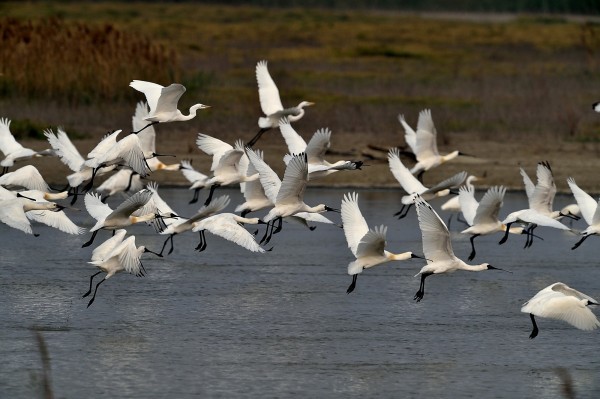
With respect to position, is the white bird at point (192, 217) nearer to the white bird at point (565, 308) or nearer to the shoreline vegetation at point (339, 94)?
the white bird at point (565, 308)

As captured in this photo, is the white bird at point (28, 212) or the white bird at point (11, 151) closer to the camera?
the white bird at point (28, 212)

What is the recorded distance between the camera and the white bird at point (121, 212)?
11750 mm

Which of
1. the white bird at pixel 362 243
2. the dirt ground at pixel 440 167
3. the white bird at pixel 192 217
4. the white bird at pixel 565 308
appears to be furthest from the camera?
the dirt ground at pixel 440 167

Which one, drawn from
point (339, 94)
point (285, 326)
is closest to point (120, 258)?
point (285, 326)

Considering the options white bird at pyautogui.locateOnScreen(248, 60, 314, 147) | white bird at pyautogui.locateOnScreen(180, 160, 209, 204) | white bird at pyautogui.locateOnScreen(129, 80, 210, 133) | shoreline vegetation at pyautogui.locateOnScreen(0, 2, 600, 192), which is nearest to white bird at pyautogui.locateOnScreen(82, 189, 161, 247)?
white bird at pyautogui.locateOnScreen(129, 80, 210, 133)

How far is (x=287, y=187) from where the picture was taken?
493 inches

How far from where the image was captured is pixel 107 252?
11812 mm

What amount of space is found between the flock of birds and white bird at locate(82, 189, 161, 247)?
1cm

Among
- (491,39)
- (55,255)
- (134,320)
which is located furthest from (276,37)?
(134,320)

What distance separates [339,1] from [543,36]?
71.5 feet

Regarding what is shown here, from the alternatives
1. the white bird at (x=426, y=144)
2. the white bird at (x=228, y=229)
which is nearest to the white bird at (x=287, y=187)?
the white bird at (x=228, y=229)

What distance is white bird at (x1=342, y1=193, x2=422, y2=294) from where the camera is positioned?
11.2 metres

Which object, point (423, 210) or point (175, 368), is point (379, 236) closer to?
point (423, 210)

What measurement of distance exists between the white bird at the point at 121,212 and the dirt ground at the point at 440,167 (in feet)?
22.1
